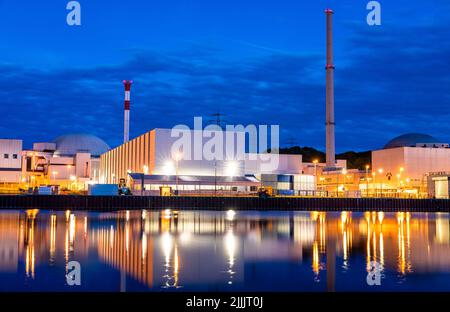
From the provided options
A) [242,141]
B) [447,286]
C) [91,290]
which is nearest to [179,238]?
[91,290]

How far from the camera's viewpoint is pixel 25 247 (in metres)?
17.8

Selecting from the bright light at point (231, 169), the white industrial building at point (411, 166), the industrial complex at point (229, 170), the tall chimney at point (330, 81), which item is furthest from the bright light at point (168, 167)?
the white industrial building at point (411, 166)

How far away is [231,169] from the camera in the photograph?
263 feet

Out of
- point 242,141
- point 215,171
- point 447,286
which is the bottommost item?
point 447,286

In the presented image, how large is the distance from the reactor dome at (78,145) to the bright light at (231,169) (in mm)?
56123

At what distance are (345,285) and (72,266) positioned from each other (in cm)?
721

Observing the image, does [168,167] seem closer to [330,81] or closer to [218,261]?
[330,81]

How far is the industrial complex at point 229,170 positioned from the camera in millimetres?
75312

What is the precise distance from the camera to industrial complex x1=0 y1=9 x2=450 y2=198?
2965 inches

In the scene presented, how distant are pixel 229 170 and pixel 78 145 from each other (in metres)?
59.7

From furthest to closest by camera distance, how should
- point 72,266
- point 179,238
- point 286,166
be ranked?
1. point 286,166
2. point 179,238
3. point 72,266

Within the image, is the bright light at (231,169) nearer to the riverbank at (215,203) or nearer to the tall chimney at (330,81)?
the riverbank at (215,203)
